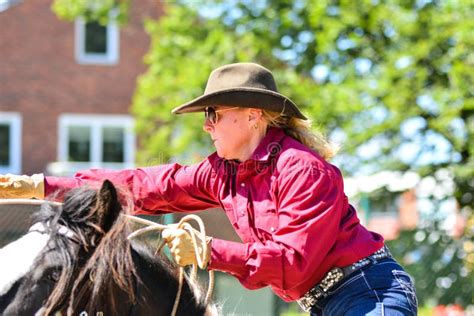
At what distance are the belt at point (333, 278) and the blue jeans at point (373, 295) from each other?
0.02 m

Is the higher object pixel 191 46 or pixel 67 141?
pixel 191 46

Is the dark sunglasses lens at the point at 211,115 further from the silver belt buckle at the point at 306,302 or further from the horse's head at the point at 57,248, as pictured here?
the silver belt buckle at the point at 306,302

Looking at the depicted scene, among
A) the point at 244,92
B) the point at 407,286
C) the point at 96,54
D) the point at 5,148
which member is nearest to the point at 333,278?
the point at 407,286

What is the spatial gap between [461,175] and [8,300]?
10.0m

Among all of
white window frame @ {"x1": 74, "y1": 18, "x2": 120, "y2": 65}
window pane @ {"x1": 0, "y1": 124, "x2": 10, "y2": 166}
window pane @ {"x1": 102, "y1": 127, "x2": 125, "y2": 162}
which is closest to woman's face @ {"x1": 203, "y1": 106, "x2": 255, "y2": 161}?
window pane @ {"x1": 102, "y1": 127, "x2": 125, "y2": 162}

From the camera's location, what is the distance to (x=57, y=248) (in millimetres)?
2766

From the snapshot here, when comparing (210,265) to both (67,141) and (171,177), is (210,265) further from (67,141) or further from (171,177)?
(67,141)

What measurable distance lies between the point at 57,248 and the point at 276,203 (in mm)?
815

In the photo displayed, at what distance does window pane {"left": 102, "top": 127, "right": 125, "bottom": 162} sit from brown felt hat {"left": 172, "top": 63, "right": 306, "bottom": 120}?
61.4 ft

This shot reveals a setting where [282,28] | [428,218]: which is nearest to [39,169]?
[282,28]

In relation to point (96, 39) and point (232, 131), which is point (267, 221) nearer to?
point (232, 131)

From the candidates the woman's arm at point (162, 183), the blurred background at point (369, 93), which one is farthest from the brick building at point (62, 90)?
the woman's arm at point (162, 183)

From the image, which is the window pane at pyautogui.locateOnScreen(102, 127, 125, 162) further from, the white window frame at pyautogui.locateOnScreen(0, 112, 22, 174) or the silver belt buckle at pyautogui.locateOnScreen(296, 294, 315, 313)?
the silver belt buckle at pyautogui.locateOnScreen(296, 294, 315, 313)

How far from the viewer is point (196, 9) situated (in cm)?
1548
